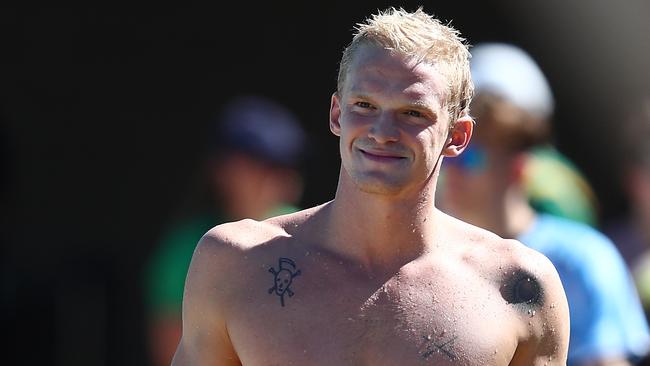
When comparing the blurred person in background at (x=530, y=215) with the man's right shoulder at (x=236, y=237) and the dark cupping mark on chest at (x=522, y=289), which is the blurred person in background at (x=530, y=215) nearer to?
the dark cupping mark on chest at (x=522, y=289)

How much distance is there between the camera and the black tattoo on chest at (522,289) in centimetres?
352

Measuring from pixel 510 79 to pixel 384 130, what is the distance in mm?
1809

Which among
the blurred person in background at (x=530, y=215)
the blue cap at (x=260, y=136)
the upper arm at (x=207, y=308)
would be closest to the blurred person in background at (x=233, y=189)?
the blue cap at (x=260, y=136)

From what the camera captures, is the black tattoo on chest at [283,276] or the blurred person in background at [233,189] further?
the blurred person in background at [233,189]

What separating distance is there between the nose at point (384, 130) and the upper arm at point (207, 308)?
490 millimetres

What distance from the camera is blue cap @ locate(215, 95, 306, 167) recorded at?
556 centimetres

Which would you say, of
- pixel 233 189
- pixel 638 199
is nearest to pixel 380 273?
pixel 233 189

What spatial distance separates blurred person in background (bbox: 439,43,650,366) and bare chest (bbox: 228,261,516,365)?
1.33 m

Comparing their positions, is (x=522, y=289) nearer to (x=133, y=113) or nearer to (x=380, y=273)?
(x=380, y=273)

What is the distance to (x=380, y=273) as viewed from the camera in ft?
11.4

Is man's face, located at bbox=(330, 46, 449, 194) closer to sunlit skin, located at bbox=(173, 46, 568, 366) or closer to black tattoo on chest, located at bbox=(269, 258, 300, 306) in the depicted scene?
sunlit skin, located at bbox=(173, 46, 568, 366)

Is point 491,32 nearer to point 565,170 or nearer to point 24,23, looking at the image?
point 565,170

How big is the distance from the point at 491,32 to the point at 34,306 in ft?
9.24

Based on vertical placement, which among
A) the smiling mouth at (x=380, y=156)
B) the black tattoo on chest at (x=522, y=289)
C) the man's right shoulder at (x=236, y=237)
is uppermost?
the smiling mouth at (x=380, y=156)
